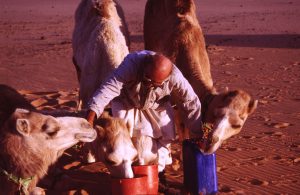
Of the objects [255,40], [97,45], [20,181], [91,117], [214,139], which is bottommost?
[255,40]

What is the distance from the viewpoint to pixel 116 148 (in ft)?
17.0

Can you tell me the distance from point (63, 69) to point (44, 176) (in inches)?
367

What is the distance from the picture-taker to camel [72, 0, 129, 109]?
762 centimetres

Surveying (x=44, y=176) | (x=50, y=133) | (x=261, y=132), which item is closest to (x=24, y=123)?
(x=50, y=133)

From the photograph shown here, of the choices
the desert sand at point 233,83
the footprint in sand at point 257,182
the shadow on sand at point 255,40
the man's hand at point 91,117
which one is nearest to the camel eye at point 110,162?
the man's hand at point 91,117

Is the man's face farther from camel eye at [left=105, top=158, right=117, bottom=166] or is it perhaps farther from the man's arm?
camel eye at [left=105, top=158, right=117, bottom=166]

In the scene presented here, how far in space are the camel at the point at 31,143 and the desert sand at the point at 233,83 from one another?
0.73m

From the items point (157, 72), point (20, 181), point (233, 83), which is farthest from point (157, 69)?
point (233, 83)

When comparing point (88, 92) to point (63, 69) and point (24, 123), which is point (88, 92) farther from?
point (63, 69)

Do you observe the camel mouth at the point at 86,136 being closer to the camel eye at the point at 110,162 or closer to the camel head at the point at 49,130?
the camel head at the point at 49,130

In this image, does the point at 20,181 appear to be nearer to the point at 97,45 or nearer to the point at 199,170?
the point at 199,170

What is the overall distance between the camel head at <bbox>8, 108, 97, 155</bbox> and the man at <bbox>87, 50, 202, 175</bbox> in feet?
1.01

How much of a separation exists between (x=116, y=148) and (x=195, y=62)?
8.92 ft

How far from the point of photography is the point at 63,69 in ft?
47.1
